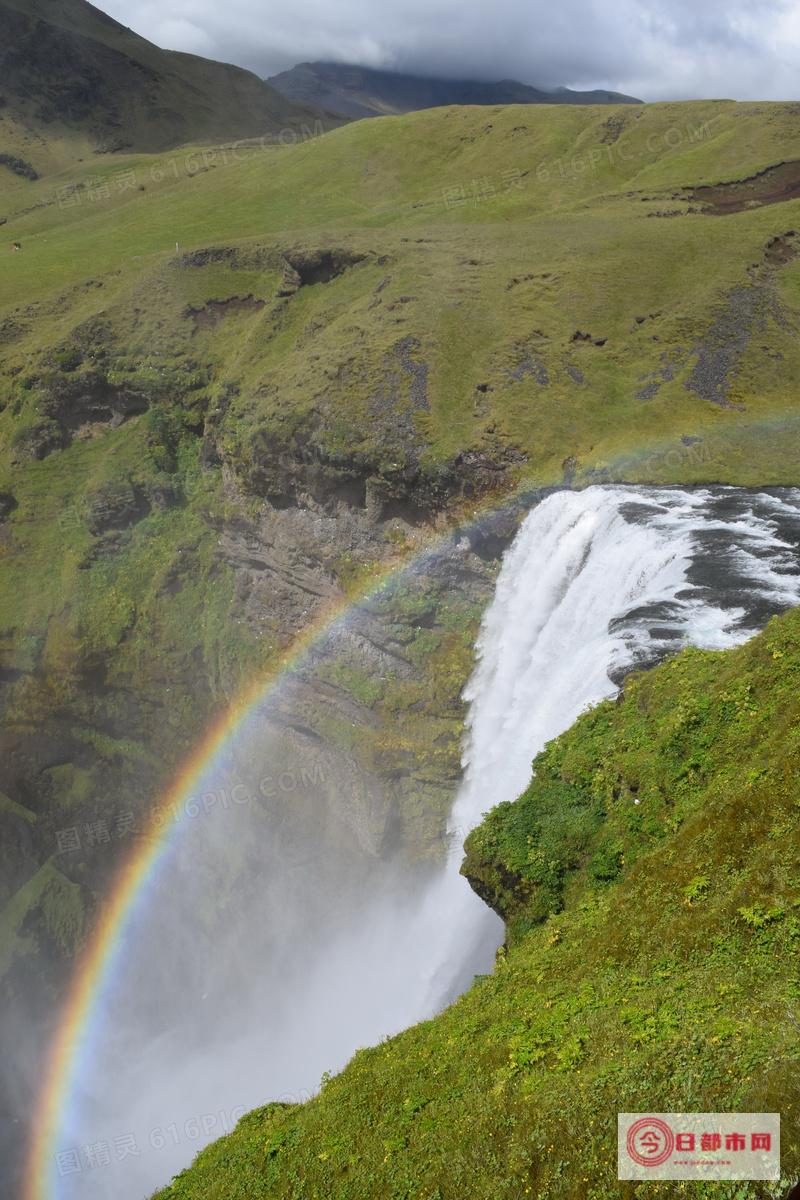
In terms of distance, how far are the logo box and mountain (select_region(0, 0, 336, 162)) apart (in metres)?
173

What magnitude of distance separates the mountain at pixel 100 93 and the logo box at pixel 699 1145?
568 feet

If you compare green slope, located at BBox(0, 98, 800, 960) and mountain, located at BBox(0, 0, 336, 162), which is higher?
mountain, located at BBox(0, 0, 336, 162)

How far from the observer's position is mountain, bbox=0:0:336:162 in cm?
15175

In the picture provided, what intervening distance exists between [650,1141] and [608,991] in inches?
121

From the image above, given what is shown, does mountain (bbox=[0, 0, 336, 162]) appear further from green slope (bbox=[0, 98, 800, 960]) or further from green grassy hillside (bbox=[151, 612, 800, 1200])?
green grassy hillside (bbox=[151, 612, 800, 1200])

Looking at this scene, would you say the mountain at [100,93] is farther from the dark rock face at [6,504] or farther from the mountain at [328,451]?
the dark rock face at [6,504]

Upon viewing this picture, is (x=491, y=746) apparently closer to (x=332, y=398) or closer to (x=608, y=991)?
(x=608, y=991)

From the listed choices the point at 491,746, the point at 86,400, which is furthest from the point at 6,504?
the point at 491,746

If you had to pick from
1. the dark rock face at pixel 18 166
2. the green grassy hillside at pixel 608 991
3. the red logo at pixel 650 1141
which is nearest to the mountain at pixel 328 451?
the green grassy hillside at pixel 608 991

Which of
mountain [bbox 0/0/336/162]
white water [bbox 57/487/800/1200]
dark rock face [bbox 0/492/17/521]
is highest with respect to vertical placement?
mountain [bbox 0/0/336/162]

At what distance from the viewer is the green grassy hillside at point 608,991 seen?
7672mm

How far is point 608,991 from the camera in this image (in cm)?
1016

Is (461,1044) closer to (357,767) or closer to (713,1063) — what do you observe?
(713,1063)

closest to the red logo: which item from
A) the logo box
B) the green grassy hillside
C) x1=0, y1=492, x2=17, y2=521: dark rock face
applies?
the logo box
